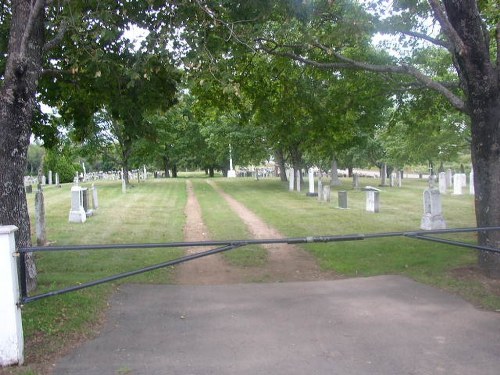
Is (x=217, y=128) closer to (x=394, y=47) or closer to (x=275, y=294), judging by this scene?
(x=394, y=47)

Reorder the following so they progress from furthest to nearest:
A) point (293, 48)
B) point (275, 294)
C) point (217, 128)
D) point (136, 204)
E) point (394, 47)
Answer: point (217, 128) → point (136, 204) → point (394, 47) → point (293, 48) → point (275, 294)

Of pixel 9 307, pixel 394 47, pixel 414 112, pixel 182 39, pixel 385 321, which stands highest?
pixel 394 47

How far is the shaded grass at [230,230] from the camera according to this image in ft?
32.8

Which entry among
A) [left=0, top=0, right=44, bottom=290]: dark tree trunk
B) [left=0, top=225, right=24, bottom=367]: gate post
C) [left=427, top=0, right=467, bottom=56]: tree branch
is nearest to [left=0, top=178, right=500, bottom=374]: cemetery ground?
[left=0, top=225, right=24, bottom=367]: gate post

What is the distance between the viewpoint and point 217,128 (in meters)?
34.7

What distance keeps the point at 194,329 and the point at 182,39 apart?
4601 millimetres

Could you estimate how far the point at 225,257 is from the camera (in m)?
10.2

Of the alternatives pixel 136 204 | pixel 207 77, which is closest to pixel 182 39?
pixel 207 77

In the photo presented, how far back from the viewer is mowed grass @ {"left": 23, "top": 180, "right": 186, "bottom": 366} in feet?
18.1

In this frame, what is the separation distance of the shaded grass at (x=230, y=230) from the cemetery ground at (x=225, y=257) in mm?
26

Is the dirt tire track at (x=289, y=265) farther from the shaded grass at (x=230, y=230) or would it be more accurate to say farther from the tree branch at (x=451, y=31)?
the tree branch at (x=451, y=31)

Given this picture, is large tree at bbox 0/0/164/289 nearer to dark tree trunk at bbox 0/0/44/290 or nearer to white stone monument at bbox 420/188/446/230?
dark tree trunk at bbox 0/0/44/290

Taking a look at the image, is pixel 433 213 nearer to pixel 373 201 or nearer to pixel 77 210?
pixel 373 201

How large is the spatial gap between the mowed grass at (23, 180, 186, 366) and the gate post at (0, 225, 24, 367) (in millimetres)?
309
